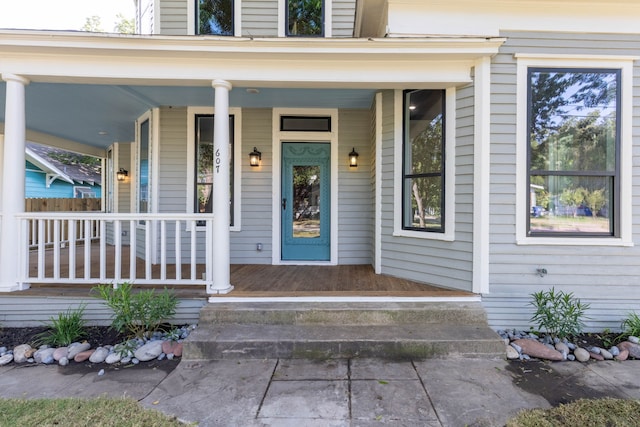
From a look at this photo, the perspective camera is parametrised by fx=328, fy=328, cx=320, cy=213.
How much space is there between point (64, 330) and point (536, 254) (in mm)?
5034

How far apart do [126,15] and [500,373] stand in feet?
91.4

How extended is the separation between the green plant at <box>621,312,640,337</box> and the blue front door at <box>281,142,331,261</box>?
12.3 ft

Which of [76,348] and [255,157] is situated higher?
[255,157]

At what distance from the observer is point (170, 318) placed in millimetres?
3580

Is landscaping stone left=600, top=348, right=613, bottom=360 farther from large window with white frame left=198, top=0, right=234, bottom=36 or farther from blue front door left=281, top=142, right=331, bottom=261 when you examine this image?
large window with white frame left=198, top=0, right=234, bottom=36

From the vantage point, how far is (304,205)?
18.2ft

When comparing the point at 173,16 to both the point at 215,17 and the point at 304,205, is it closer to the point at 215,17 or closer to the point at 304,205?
the point at 215,17

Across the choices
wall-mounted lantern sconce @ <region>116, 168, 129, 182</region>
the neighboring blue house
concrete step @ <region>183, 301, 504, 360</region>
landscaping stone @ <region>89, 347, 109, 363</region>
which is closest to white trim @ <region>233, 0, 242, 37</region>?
wall-mounted lantern sconce @ <region>116, 168, 129, 182</region>

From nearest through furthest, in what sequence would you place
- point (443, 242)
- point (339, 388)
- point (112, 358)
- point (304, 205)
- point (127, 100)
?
1. point (339, 388)
2. point (112, 358)
3. point (443, 242)
4. point (127, 100)
5. point (304, 205)

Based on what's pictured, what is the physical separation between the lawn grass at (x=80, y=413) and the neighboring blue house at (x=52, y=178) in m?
11.1

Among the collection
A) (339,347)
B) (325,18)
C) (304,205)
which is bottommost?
(339,347)

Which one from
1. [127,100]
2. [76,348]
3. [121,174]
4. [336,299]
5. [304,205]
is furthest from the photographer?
[121,174]

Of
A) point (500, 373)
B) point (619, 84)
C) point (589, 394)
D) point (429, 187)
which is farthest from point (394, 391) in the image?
point (619, 84)

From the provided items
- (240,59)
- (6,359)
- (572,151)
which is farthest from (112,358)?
(572,151)
